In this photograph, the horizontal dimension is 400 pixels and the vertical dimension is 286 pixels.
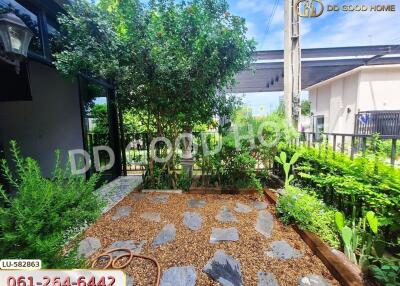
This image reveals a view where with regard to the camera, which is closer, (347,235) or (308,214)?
(347,235)

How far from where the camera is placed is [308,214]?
2305 millimetres

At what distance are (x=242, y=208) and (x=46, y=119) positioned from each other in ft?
16.1

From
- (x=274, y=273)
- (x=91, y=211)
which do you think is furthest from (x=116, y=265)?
(x=274, y=273)

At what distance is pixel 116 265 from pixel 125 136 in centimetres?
370

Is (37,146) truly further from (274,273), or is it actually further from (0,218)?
(274,273)

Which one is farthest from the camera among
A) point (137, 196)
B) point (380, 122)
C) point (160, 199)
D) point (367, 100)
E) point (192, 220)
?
point (367, 100)

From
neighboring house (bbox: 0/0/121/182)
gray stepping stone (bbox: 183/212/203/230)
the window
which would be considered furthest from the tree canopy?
gray stepping stone (bbox: 183/212/203/230)

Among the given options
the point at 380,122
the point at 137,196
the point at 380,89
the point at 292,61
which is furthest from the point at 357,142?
the point at 380,89

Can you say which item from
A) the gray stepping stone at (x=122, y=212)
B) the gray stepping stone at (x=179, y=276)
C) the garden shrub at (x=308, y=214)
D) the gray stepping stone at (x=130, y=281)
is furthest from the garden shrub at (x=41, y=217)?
the garden shrub at (x=308, y=214)

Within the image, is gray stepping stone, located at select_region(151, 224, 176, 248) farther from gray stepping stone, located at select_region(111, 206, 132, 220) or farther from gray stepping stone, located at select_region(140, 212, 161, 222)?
gray stepping stone, located at select_region(111, 206, 132, 220)

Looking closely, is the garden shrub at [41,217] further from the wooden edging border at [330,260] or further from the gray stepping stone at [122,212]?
the wooden edging border at [330,260]

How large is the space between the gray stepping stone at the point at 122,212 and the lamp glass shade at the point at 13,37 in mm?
2116

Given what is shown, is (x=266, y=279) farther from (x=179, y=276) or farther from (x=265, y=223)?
(x=265, y=223)

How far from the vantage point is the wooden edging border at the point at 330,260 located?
1539 mm
